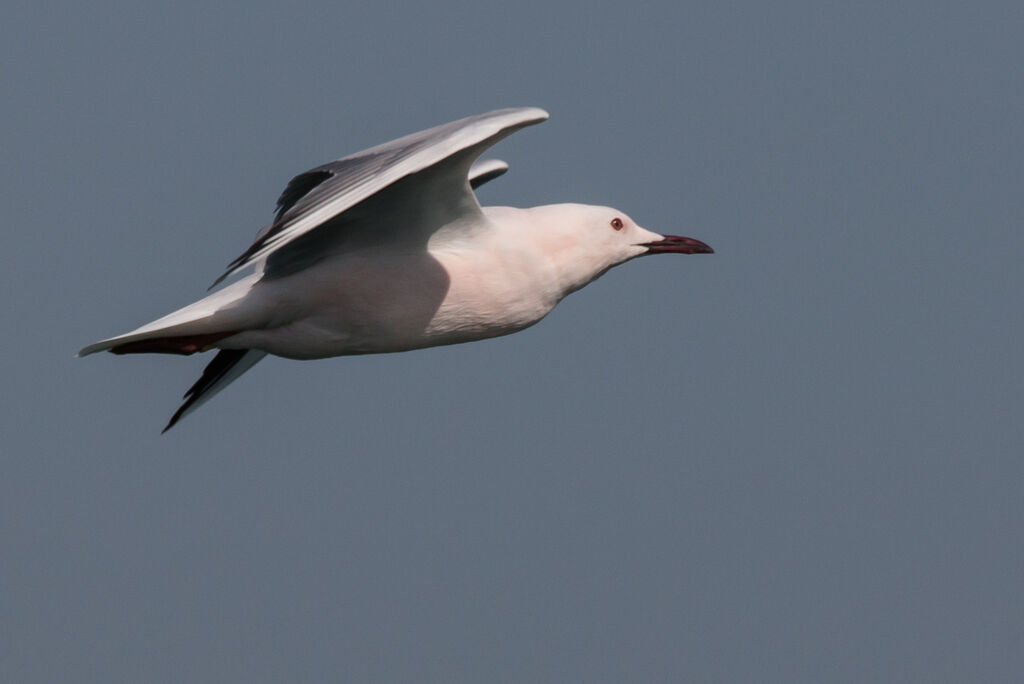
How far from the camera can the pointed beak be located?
13672mm

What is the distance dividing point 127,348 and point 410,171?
294 centimetres

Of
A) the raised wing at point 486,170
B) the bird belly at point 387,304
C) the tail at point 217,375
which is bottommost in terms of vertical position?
the tail at point 217,375

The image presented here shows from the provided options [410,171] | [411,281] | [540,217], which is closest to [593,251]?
[540,217]

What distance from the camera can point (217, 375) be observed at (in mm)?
14328

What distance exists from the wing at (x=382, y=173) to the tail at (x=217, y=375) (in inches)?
94.1

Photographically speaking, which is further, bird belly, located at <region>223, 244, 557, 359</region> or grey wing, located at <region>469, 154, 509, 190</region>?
grey wing, located at <region>469, 154, 509, 190</region>

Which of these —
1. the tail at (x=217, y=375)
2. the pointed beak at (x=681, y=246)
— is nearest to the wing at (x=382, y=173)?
the pointed beak at (x=681, y=246)

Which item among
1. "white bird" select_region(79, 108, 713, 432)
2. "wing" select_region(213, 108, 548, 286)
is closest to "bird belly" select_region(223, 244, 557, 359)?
"white bird" select_region(79, 108, 713, 432)

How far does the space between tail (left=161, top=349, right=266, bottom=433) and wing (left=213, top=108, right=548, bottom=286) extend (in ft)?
7.84

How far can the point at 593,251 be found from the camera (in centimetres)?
1307

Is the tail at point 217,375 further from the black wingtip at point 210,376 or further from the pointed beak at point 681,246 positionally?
the pointed beak at point 681,246

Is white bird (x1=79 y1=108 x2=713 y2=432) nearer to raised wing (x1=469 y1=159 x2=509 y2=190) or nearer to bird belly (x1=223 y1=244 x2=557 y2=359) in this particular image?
bird belly (x1=223 y1=244 x2=557 y2=359)

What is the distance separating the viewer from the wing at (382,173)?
10.8 m

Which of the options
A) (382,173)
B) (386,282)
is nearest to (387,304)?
(386,282)
